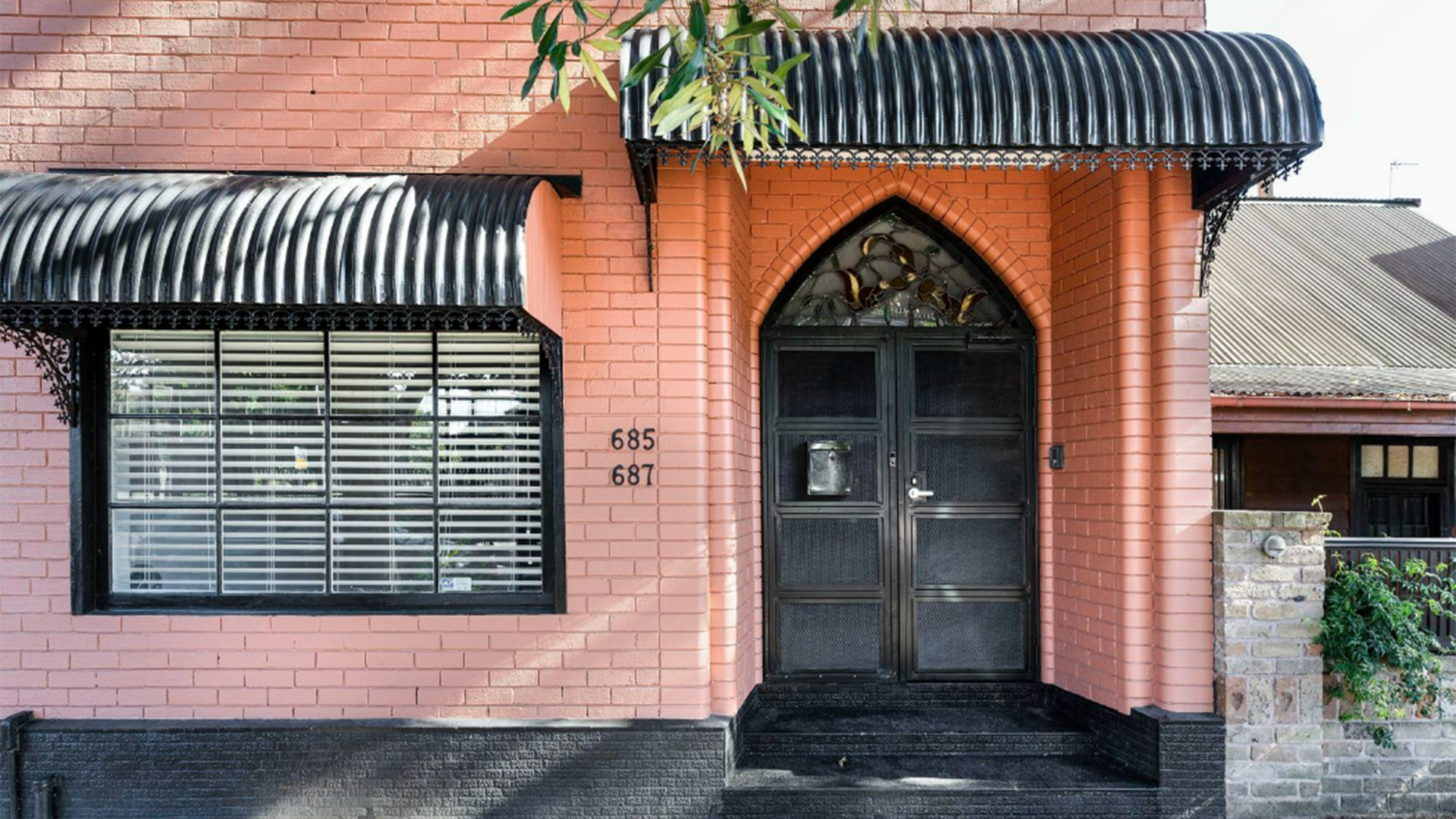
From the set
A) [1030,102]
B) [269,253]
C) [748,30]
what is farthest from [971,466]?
[269,253]

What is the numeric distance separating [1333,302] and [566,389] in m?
9.67

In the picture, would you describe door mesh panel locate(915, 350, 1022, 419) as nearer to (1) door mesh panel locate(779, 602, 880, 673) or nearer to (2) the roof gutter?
(1) door mesh panel locate(779, 602, 880, 673)

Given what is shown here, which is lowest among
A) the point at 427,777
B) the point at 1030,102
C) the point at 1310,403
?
the point at 427,777

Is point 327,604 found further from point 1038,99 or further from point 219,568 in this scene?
point 1038,99

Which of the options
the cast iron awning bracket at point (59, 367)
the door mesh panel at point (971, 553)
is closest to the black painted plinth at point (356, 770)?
the cast iron awning bracket at point (59, 367)

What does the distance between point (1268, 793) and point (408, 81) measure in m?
6.03

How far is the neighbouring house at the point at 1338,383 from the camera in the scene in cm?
734

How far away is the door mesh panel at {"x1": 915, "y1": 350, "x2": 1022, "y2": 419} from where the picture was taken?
5.66m

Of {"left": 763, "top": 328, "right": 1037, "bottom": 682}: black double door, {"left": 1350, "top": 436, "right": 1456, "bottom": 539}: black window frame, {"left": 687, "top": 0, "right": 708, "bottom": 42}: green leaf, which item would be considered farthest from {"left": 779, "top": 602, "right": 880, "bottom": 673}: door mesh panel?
{"left": 1350, "top": 436, "right": 1456, "bottom": 539}: black window frame

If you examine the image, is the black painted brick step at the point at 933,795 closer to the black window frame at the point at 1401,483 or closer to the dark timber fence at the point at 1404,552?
the dark timber fence at the point at 1404,552

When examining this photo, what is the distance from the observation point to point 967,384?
5668 millimetres

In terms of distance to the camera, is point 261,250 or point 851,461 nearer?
point 261,250

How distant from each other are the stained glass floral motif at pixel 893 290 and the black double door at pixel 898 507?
12 cm

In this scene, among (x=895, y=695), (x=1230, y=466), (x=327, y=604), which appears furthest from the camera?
(x=1230, y=466)
